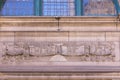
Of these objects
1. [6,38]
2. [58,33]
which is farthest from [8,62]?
→ [58,33]

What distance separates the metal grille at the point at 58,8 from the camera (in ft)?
45.0

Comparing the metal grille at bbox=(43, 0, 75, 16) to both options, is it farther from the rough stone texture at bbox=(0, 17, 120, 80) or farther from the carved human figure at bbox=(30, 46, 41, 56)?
the carved human figure at bbox=(30, 46, 41, 56)

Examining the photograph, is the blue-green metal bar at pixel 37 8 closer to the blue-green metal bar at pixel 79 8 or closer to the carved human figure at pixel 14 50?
the blue-green metal bar at pixel 79 8

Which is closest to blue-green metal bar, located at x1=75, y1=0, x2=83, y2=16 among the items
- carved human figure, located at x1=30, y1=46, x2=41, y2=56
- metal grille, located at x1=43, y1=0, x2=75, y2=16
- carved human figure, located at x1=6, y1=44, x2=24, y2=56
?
metal grille, located at x1=43, y1=0, x2=75, y2=16

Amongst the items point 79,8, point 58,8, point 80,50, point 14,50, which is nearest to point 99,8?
point 79,8

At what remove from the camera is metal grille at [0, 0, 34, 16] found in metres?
13.7

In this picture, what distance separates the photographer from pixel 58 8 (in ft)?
45.2

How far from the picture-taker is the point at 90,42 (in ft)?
42.6

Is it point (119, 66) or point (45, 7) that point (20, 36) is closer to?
point (45, 7)

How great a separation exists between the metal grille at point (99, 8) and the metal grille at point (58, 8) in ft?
1.42

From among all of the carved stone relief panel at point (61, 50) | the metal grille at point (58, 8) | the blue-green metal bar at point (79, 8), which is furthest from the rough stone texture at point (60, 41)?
the metal grille at point (58, 8)

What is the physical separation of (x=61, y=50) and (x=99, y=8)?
1.93 metres

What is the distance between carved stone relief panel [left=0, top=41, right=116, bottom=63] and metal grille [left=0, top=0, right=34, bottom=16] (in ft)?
3.78

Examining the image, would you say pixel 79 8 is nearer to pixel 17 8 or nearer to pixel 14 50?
pixel 17 8
